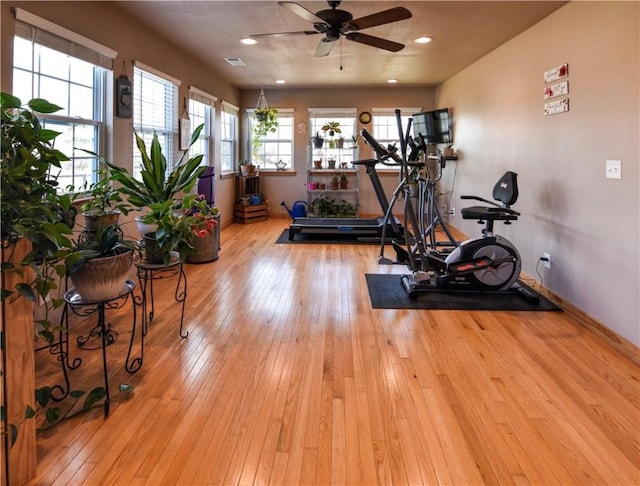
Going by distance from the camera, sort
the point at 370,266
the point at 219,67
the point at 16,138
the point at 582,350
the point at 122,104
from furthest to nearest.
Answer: the point at 219,67
the point at 370,266
the point at 122,104
the point at 582,350
the point at 16,138

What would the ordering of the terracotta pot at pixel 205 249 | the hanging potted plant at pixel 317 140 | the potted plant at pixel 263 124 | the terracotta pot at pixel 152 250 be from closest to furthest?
the terracotta pot at pixel 152 250 < the terracotta pot at pixel 205 249 < the potted plant at pixel 263 124 < the hanging potted plant at pixel 317 140

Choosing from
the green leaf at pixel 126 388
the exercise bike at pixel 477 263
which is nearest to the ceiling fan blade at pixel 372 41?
the exercise bike at pixel 477 263

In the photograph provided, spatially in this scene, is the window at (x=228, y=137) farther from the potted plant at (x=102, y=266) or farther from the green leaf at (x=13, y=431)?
the green leaf at (x=13, y=431)

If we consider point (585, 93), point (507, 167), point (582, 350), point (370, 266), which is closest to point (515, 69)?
point (507, 167)

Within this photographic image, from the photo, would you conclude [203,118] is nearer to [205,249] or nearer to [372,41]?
[205,249]

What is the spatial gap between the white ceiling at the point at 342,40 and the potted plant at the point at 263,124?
0.74m

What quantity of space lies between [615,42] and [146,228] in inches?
133

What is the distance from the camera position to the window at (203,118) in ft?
20.1

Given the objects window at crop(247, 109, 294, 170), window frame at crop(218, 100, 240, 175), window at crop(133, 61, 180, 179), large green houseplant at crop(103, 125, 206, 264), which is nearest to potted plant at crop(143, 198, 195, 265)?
large green houseplant at crop(103, 125, 206, 264)

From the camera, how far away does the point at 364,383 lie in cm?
239

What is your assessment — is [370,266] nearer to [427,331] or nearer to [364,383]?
[427,331]

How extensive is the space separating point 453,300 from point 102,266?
2.83 meters

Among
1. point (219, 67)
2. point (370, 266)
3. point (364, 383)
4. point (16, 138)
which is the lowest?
point (364, 383)

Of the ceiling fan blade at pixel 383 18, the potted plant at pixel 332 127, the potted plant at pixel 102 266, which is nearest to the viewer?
the potted plant at pixel 102 266
